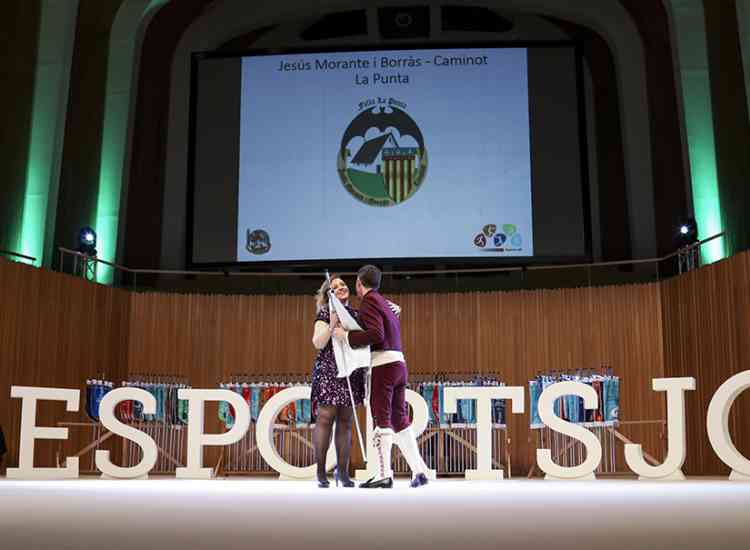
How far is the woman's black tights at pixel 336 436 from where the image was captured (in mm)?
5867

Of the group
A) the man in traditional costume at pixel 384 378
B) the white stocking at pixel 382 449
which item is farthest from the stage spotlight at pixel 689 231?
the white stocking at pixel 382 449

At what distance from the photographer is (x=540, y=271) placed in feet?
40.1

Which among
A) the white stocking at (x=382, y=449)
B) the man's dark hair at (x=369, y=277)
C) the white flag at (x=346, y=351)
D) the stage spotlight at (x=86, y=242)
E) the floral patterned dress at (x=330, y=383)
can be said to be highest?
the stage spotlight at (x=86, y=242)

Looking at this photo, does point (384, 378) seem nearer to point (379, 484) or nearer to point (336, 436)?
point (336, 436)

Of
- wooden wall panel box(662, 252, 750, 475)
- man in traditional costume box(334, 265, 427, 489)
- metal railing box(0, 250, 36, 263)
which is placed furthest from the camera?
metal railing box(0, 250, 36, 263)

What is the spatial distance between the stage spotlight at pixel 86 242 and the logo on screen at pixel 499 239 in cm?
442

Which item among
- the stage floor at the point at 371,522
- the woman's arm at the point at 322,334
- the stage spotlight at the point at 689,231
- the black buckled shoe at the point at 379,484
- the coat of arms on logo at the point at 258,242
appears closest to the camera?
the stage floor at the point at 371,522

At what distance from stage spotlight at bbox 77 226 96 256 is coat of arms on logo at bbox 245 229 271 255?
70.1 inches

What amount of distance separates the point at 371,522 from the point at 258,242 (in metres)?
9.13

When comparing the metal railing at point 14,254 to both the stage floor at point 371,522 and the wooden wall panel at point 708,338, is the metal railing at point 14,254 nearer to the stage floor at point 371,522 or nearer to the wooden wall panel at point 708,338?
the stage floor at point 371,522

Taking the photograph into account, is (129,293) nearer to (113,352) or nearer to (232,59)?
(113,352)

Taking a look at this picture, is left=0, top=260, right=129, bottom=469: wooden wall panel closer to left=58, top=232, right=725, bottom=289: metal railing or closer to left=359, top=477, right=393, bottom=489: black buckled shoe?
left=58, top=232, right=725, bottom=289: metal railing

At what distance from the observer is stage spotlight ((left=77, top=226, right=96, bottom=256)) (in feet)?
36.3

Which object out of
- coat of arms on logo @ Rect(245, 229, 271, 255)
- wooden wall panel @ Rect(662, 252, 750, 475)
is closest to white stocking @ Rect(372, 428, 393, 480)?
wooden wall panel @ Rect(662, 252, 750, 475)
